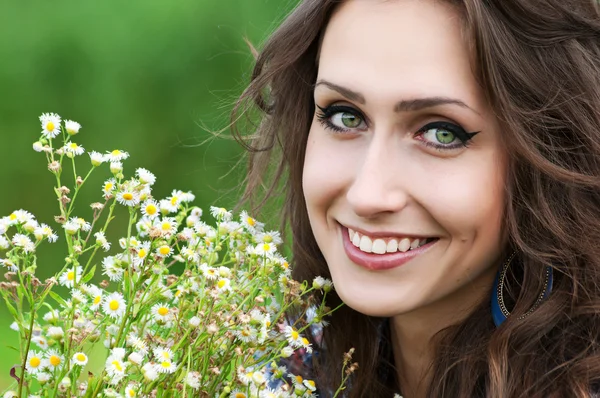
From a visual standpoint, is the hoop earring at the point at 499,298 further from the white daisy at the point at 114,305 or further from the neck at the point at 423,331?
the white daisy at the point at 114,305

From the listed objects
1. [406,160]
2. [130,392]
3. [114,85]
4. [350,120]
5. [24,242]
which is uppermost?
[114,85]

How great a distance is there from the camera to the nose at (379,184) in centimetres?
180

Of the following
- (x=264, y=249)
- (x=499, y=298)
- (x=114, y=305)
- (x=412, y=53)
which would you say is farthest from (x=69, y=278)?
(x=499, y=298)

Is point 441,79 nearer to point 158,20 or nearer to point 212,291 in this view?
point 212,291

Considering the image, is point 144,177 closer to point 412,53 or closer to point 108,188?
point 108,188

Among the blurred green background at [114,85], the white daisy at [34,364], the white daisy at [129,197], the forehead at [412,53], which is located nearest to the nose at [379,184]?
the forehead at [412,53]

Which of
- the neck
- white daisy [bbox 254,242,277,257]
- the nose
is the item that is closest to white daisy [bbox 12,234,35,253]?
white daisy [bbox 254,242,277,257]

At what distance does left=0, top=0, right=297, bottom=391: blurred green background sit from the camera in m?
4.70

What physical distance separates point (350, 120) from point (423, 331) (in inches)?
21.9

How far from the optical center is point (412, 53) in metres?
1.79

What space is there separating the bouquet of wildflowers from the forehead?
1.28 feet

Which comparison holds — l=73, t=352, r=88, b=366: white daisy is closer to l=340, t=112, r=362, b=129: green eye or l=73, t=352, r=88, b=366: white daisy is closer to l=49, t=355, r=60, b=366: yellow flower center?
l=49, t=355, r=60, b=366: yellow flower center

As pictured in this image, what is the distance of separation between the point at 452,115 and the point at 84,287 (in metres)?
0.75

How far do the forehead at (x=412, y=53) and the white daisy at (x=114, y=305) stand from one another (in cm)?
63
